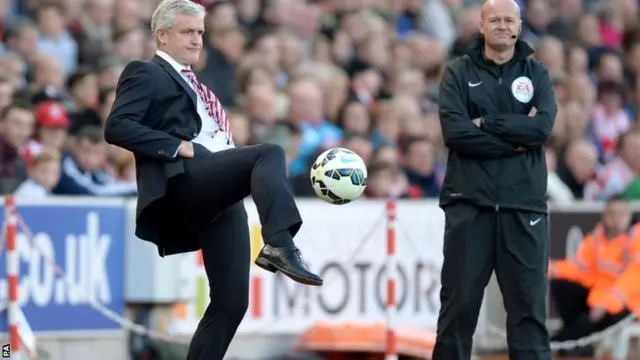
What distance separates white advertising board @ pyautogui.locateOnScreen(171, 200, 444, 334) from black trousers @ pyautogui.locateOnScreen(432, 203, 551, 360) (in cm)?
366

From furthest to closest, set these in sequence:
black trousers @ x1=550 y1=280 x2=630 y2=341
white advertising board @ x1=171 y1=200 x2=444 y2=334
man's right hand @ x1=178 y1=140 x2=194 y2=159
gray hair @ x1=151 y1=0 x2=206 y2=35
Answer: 1. black trousers @ x1=550 y1=280 x2=630 y2=341
2. white advertising board @ x1=171 y1=200 x2=444 y2=334
3. gray hair @ x1=151 y1=0 x2=206 y2=35
4. man's right hand @ x1=178 y1=140 x2=194 y2=159

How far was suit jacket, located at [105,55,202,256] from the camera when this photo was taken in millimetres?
8688

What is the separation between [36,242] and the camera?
12.9 m

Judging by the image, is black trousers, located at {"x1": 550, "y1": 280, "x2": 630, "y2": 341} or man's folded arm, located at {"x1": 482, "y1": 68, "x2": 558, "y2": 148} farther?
black trousers, located at {"x1": 550, "y1": 280, "x2": 630, "y2": 341}

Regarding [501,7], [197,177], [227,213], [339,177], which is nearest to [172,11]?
[197,177]

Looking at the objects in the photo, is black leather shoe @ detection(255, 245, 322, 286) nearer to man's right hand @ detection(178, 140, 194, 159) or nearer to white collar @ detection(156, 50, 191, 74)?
man's right hand @ detection(178, 140, 194, 159)

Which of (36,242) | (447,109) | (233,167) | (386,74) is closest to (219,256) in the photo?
(233,167)

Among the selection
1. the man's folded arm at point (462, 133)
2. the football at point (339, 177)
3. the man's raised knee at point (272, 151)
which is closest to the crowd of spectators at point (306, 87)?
the man's folded arm at point (462, 133)

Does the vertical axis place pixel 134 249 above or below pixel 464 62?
below

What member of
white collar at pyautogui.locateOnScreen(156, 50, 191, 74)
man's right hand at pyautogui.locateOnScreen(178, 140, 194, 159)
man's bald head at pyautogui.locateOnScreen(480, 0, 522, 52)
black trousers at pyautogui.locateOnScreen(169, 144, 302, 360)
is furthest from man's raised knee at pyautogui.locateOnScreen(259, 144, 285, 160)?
man's bald head at pyautogui.locateOnScreen(480, 0, 522, 52)

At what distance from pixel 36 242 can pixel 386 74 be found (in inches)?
264

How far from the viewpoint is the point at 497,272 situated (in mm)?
10359

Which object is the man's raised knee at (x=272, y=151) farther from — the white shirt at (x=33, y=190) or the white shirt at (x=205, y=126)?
the white shirt at (x=33, y=190)

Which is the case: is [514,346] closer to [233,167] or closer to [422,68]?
[233,167]
